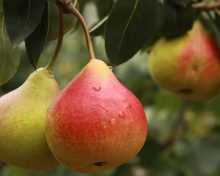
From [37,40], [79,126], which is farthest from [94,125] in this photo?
[37,40]

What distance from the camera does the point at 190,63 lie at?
6.67 ft

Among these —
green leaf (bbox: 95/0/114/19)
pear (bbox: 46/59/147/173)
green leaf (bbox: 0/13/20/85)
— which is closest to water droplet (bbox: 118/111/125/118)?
pear (bbox: 46/59/147/173)

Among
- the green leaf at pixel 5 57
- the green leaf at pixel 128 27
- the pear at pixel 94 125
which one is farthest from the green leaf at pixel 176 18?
the pear at pixel 94 125

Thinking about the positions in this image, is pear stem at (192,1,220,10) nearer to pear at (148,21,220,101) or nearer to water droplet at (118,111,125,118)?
pear at (148,21,220,101)

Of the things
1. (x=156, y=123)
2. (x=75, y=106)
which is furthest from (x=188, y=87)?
(x=156, y=123)

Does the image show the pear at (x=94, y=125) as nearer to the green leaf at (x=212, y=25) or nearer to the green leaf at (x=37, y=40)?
the green leaf at (x=37, y=40)

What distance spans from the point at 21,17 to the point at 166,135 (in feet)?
7.46

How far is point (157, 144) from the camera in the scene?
304 cm

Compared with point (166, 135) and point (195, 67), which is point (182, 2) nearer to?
point (195, 67)

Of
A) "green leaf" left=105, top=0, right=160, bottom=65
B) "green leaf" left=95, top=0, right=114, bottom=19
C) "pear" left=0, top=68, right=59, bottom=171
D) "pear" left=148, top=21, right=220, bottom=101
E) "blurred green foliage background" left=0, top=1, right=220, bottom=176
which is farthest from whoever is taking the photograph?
"blurred green foliage background" left=0, top=1, right=220, bottom=176

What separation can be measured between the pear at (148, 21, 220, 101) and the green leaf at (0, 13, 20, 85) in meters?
0.59

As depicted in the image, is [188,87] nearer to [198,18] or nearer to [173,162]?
[198,18]

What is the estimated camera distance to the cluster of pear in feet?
4.12

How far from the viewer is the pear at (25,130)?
4.46 ft
